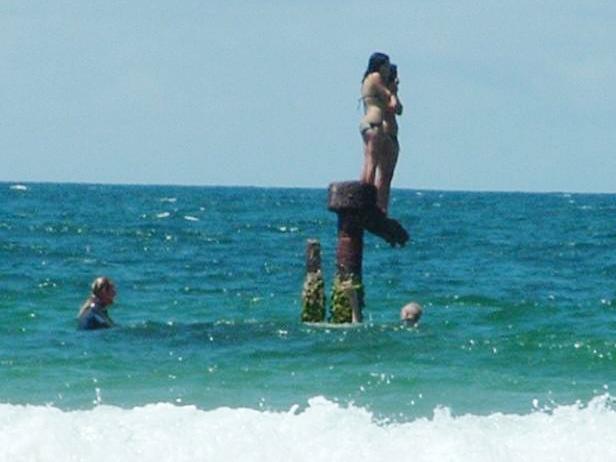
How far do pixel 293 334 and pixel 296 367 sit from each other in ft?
5.58

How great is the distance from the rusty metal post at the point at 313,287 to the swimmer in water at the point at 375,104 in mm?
1267

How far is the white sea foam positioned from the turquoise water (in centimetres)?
150

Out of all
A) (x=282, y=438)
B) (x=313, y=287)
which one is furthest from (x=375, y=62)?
(x=282, y=438)

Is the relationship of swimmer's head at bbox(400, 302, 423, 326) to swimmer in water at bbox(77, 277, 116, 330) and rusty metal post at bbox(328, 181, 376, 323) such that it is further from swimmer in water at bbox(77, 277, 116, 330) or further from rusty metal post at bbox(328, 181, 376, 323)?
swimmer in water at bbox(77, 277, 116, 330)

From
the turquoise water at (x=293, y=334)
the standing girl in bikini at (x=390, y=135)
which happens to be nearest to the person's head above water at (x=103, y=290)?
the turquoise water at (x=293, y=334)

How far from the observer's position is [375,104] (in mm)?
17328

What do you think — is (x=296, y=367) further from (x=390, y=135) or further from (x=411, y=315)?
(x=411, y=315)

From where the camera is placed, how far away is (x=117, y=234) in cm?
4747

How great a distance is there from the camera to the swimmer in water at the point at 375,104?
680 inches

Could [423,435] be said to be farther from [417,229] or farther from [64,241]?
[417,229]

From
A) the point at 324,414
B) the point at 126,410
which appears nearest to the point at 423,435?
the point at 324,414

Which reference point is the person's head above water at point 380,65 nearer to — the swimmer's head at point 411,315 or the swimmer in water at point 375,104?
the swimmer in water at point 375,104

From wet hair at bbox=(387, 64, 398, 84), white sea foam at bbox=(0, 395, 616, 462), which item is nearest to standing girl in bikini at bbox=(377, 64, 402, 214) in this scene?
wet hair at bbox=(387, 64, 398, 84)

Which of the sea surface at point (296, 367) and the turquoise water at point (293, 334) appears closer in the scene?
the sea surface at point (296, 367)
